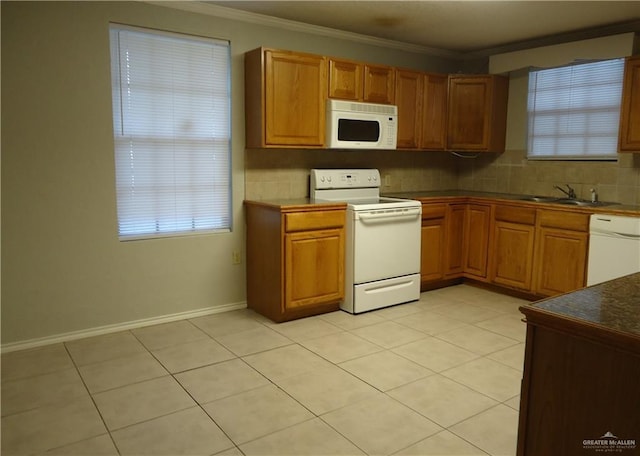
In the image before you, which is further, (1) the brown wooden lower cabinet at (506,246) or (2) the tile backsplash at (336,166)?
(2) the tile backsplash at (336,166)

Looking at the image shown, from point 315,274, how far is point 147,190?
1393 mm

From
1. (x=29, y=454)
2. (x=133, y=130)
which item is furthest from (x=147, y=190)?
(x=29, y=454)

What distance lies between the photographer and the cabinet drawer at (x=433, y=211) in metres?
4.55

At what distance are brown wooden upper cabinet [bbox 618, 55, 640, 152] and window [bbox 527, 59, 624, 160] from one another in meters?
0.39

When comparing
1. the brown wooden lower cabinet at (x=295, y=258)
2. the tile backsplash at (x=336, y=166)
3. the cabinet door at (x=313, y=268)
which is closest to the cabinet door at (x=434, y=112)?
the tile backsplash at (x=336, y=166)

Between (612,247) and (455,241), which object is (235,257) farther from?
(612,247)

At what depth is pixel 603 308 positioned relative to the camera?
145 centimetres

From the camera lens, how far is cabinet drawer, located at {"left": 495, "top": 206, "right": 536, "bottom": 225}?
4.30m

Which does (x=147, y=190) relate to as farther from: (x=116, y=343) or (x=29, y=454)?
(x=29, y=454)

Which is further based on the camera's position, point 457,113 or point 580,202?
point 457,113

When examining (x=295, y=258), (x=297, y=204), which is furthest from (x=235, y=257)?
(x=297, y=204)

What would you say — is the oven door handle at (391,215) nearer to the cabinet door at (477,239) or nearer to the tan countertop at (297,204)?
the tan countertop at (297,204)

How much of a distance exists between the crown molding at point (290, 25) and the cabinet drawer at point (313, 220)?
1583mm

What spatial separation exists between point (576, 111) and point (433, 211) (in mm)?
1593
